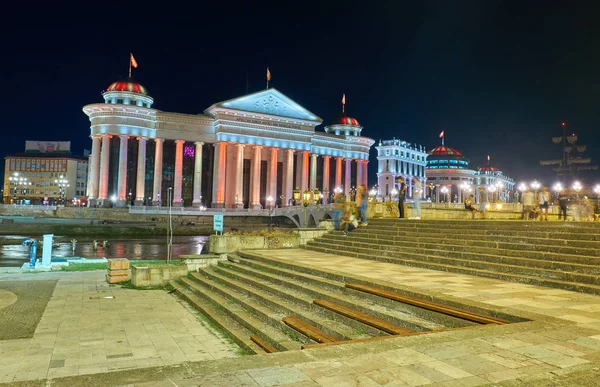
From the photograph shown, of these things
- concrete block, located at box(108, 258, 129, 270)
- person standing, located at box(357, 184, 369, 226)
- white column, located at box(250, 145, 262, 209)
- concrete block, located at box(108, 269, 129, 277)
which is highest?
white column, located at box(250, 145, 262, 209)

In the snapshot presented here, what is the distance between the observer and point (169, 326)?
1110 centimetres

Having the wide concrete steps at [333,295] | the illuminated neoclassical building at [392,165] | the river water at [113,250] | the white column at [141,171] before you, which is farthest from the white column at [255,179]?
the wide concrete steps at [333,295]

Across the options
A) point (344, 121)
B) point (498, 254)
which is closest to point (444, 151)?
point (344, 121)

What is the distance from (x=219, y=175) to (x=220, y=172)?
1.83ft

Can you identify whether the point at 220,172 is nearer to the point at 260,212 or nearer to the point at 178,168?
the point at 178,168

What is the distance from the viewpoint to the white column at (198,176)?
77.8 metres

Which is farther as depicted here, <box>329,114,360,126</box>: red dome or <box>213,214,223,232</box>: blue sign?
<box>329,114,360,126</box>: red dome

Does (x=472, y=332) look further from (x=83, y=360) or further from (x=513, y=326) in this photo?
(x=83, y=360)

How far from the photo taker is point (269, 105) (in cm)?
8362

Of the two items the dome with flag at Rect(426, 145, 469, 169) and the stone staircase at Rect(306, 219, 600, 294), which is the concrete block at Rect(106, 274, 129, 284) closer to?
the stone staircase at Rect(306, 219, 600, 294)

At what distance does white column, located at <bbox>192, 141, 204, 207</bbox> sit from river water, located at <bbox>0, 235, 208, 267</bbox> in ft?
70.4

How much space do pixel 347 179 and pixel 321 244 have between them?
7513 cm

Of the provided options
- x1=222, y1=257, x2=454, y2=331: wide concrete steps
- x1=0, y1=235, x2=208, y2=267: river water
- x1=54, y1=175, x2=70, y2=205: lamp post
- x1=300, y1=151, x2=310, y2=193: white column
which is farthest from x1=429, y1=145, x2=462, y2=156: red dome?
x1=222, y1=257, x2=454, y2=331: wide concrete steps

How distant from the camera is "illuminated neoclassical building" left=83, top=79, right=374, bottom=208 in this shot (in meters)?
72.6
